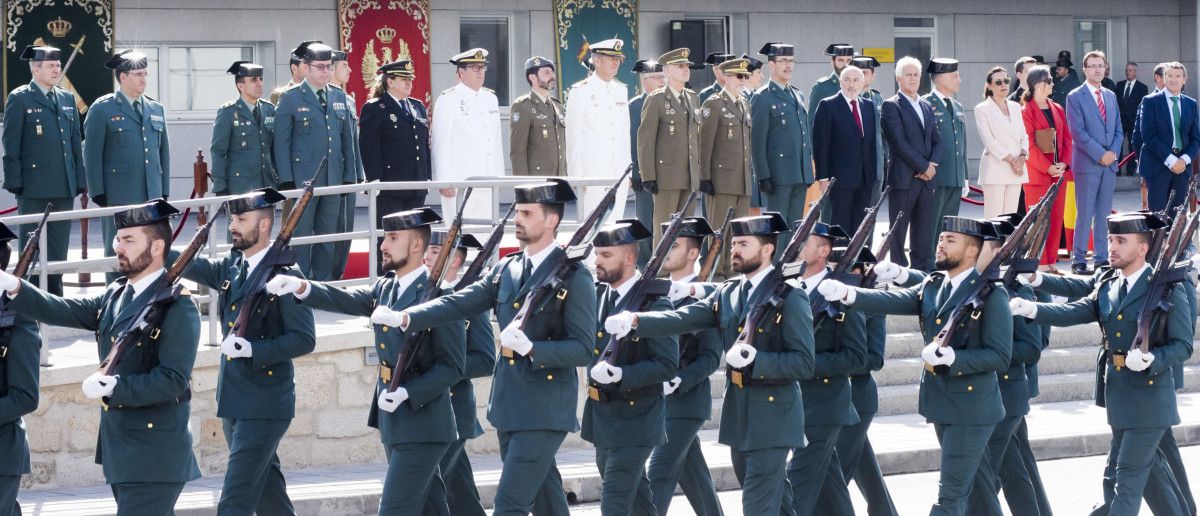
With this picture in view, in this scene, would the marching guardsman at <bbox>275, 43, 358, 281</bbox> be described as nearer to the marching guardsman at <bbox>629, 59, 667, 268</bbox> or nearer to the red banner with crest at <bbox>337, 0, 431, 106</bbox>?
the marching guardsman at <bbox>629, 59, 667, 268</bbox>

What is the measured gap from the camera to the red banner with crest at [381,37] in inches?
809

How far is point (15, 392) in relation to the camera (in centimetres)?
780

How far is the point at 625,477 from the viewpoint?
854 centimetres

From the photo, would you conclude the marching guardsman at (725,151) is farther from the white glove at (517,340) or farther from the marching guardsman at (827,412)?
the white glove at (517,340)

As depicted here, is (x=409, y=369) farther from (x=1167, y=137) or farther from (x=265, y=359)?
(x=1167, y=137)

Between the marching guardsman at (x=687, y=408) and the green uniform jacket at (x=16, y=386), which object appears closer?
the green uniform jacket at (x=16, y=386)

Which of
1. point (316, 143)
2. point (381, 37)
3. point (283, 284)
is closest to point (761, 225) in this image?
point (283, 284)

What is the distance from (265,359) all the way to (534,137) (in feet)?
20.3

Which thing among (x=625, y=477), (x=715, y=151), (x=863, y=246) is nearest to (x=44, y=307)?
(x=625, y=477)

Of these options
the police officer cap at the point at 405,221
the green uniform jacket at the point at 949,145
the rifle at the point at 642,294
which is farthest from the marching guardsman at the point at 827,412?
the green uniform jacket at the point at 949,145

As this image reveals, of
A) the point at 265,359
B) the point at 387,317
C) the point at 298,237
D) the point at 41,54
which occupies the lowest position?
the point at 265,359

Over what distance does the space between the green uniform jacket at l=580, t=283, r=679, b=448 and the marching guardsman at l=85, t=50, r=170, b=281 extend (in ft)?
15.7

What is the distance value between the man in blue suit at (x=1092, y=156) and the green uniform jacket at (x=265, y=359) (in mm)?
8201

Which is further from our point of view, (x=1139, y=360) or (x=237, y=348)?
(x=1139, y=360)
